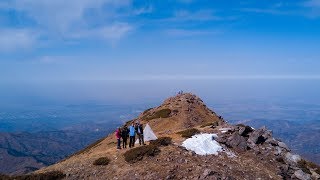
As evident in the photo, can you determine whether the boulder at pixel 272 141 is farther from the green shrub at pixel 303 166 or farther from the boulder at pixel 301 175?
the boulder at pixel 301 175

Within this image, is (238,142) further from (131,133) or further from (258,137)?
(131,133)

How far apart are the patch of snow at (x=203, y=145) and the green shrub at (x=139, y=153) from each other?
3.79m

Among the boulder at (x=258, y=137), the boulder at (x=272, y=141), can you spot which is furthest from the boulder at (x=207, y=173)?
the boulder at (x=272, y=141)

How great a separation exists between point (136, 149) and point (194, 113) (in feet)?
132

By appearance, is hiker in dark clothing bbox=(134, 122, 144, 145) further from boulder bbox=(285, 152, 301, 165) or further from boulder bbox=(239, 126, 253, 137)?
boulder bbox=(285, 152, 301, 165)

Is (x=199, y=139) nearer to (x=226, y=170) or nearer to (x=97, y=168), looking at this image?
(x=226, y=170)

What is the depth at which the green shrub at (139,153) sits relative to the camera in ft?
105

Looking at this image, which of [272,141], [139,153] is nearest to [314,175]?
[272,141]

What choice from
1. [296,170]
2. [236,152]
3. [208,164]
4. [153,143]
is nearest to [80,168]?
[153,143]

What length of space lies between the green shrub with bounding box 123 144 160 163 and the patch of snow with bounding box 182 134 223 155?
379 cm

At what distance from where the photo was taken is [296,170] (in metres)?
35.4

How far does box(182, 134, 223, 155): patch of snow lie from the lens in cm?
3466

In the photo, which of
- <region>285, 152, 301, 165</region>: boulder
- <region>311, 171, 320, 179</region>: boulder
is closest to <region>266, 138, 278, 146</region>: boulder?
<region>285, 152, 301, 165</region>: boulder

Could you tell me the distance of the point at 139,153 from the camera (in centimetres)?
3259
